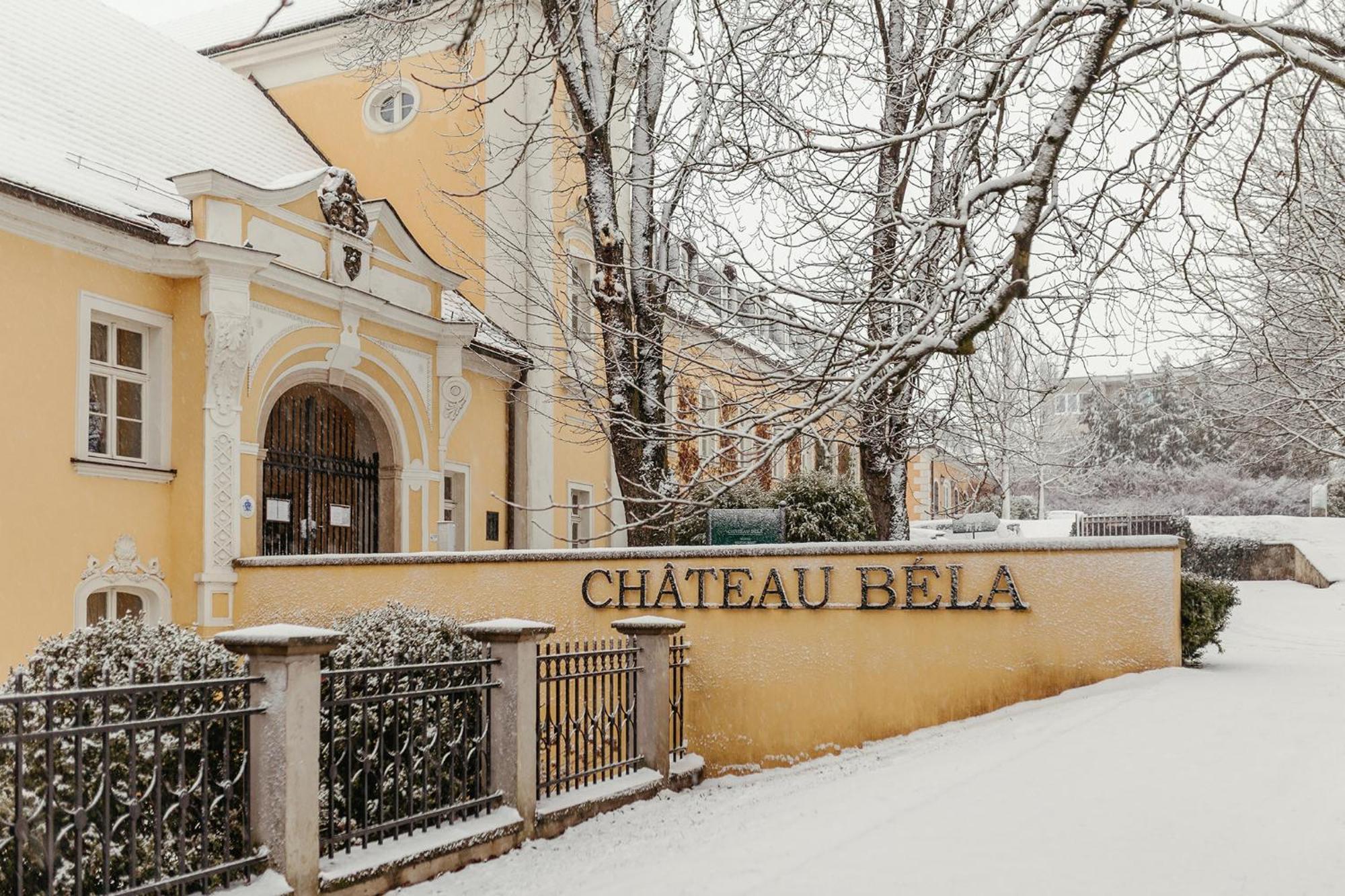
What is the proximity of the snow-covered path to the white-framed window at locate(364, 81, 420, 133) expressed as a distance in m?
14.7

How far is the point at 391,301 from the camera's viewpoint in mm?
15703

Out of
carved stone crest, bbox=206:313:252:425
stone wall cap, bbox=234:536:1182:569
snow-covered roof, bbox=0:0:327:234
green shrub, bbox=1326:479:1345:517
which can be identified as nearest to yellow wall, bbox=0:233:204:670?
carved stone crest, bbox=206:313:252:425

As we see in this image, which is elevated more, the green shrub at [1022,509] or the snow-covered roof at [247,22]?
the snow-covered roof at [247,22]

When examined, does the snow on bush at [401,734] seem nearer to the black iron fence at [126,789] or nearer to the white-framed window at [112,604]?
the black iron fence at [126,789]

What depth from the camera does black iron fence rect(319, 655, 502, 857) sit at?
21.0 ft

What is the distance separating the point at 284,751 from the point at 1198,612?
7454 mm

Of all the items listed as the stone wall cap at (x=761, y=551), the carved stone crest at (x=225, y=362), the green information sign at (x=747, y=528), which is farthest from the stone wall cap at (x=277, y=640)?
the carved stone crest at (x=225, y=362)

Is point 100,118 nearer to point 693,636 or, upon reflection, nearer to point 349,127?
point 349,127

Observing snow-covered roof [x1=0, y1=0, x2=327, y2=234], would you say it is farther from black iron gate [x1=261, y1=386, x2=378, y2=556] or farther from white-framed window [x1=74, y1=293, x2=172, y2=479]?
black iron gate [x1=261, y1=386, x2=378, y2=556]

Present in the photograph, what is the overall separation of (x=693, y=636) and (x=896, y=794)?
13.3 ft

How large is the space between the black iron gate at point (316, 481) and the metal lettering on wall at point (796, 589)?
5.12 m

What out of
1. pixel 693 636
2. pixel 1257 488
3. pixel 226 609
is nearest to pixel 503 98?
pixel 226 609

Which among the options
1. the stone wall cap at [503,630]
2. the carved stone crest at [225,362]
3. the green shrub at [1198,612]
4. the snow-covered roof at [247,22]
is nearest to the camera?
the stone wall cap at [503,630]

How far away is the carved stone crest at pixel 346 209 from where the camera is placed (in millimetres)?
14602
